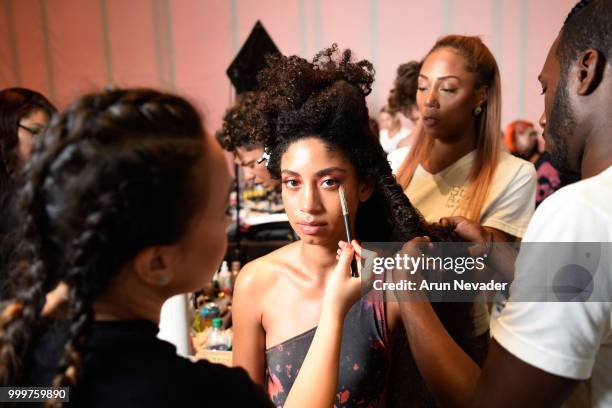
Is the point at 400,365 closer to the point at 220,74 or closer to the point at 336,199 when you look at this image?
the point at 336,199

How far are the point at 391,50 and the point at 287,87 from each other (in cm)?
285

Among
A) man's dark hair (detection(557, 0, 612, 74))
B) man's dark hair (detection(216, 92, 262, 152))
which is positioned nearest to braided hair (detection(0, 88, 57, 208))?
man's dark hair (detection(216, 92, 262, 152))

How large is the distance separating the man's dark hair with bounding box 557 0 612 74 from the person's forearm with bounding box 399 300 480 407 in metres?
0.46

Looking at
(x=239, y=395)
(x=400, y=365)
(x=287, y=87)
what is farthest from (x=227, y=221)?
(x=400, y=365)

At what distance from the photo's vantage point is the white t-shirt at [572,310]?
21.8 inches

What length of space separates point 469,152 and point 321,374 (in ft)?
2.96

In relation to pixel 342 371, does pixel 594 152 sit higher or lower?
higher

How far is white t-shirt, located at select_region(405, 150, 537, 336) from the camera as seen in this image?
1283 mm

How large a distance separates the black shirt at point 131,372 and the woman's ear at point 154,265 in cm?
5

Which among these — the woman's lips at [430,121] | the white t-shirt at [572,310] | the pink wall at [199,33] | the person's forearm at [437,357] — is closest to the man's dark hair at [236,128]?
the woman's lips at [430,121]

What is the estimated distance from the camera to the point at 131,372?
509 millimetres

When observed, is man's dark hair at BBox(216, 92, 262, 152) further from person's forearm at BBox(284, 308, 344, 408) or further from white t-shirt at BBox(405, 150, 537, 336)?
person's forearm at BBox(284, 308, 344, 408)

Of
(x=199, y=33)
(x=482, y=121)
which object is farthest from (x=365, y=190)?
(x=199, y=33)

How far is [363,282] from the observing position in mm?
820
